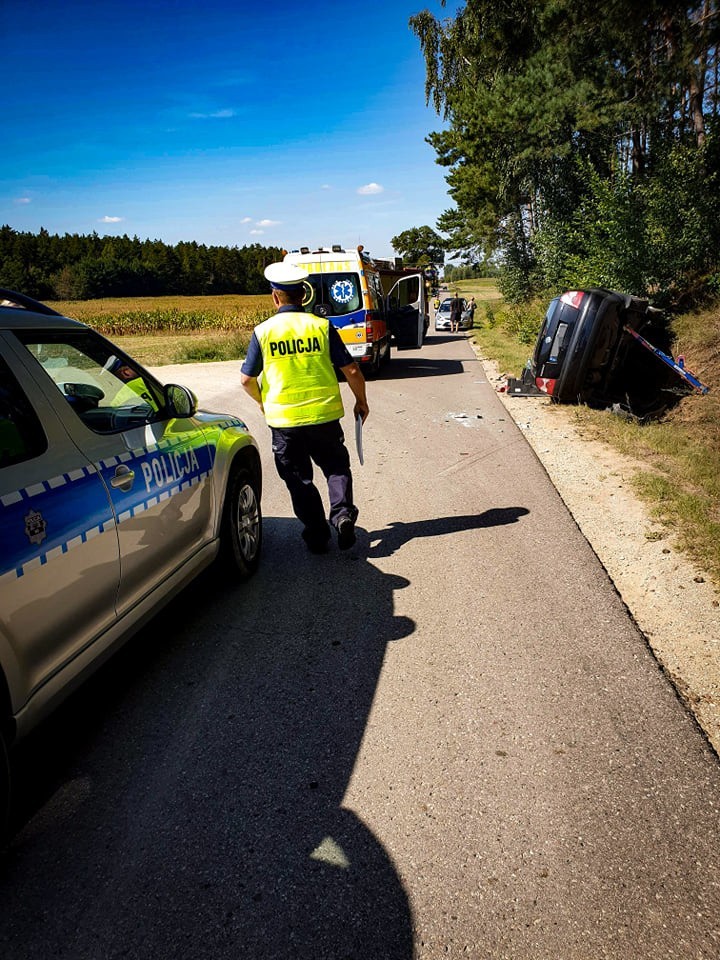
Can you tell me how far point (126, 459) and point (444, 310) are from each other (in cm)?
3052

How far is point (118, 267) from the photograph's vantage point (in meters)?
103

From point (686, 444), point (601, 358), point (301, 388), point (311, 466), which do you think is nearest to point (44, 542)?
point (301, 388)

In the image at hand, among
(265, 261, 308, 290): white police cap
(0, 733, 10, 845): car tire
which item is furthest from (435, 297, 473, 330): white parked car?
(0, 733, 10, 845): car tire

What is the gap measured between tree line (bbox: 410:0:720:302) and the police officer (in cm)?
→ 1104

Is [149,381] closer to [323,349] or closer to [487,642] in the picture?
[323,349]

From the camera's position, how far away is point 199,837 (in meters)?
2.25

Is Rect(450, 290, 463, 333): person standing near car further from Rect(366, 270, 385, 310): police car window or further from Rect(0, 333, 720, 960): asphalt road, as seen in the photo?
Rect(0, 333, 720, 960): asphalt road

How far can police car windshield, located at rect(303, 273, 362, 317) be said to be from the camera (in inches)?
564

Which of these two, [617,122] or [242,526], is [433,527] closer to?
[242,526]

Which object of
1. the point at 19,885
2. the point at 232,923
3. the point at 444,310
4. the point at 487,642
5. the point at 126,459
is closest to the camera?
the point at 232,923

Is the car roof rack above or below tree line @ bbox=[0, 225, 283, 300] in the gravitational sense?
below

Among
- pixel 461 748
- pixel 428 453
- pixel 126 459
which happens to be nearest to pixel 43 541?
pixel 126 459

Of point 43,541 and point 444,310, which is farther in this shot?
point 444,310

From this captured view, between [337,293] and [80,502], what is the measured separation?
12.7m
